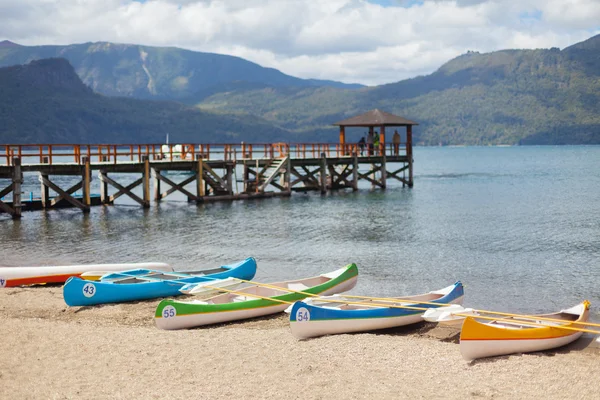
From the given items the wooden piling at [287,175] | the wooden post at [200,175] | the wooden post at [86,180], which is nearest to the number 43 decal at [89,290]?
the wooden post at [86,180]

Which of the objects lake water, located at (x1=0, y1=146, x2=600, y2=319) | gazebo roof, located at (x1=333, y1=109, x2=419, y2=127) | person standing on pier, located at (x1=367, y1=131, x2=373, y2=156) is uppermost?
gazebo roof, located at (x1=333, y1=109, x2=419, y2=127)

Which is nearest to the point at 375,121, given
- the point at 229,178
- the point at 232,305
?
the point at 229,178

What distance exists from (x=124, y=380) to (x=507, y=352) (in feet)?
19.7

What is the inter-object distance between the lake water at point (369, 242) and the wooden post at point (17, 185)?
780 millimetres

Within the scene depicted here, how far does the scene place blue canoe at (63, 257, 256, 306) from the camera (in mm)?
15805

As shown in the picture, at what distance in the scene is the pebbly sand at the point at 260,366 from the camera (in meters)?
10.5

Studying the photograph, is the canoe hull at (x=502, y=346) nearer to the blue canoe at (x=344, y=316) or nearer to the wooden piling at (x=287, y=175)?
the blue canoe at (x=344, y=316)

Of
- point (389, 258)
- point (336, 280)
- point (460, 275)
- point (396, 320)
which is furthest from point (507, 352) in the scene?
point (389, 258)

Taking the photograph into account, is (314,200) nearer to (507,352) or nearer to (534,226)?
(534,226)

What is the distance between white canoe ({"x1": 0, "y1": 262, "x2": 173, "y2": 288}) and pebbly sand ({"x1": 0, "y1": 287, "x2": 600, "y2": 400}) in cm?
434

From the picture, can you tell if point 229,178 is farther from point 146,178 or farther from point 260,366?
point 260,366

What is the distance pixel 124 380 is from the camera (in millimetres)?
10898

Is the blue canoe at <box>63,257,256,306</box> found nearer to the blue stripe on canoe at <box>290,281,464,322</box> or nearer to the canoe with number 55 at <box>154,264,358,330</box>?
the canoe with number 55 at <box>154,264,358,330</box>

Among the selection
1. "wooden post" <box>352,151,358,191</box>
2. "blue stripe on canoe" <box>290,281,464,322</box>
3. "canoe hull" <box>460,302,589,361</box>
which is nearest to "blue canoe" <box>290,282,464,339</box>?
"blue stripe on canoe" <box>290,281,464,322</box>
